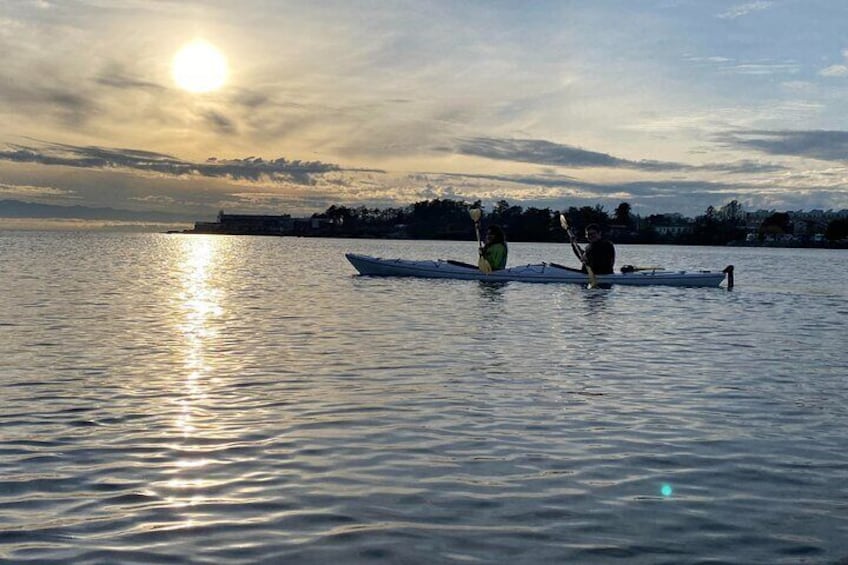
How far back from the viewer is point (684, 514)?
6.24m

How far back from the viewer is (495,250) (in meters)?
31.6

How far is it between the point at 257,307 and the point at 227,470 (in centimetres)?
1775

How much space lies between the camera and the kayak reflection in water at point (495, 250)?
31500 millimetres

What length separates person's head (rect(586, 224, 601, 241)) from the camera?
2894 centimetres

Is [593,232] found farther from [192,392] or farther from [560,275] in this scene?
[192,392]

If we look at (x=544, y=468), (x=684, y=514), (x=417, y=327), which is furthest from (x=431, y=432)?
(x=417, y=327)

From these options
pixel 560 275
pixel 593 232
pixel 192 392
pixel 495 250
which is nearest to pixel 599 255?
pixel 593 232

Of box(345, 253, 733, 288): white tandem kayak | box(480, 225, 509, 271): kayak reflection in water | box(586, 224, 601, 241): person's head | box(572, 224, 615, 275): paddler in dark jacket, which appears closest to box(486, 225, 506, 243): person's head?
box(480, 225, 509, 271): kayak reflection in water

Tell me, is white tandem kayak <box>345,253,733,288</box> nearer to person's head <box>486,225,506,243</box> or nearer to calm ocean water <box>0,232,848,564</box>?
person's head <box>486,225,506,243</box>

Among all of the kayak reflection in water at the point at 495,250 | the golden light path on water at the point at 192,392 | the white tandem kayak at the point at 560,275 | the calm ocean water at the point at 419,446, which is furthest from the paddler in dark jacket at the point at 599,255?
the golden light path on water at the point at 192,392

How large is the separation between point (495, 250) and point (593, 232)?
13.7 ft

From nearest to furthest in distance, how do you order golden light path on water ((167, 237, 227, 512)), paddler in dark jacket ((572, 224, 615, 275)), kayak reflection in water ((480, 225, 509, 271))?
1. golden light path on water ((167, 237, 227, 512))
2. paddler in dark jacket ((572, 224, 615, 275))
3. kayak reflection in water ((480, 225, 509, 271))

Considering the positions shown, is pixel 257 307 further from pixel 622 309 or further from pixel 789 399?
pixel 789 399

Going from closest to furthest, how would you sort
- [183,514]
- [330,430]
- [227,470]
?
[183,514], [227,470], [330,430]
